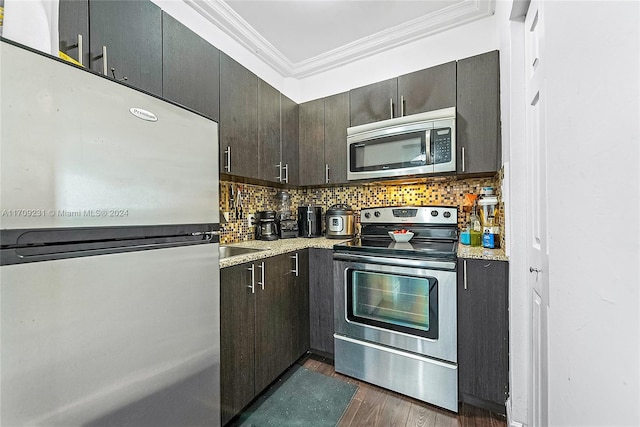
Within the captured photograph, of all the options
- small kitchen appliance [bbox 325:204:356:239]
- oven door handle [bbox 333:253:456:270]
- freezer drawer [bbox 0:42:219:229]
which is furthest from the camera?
small kitchen appliance [bbox 325:204:356:239]

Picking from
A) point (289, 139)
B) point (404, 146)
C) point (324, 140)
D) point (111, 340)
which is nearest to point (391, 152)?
point (404, 146)

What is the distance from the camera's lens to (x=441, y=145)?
188cm

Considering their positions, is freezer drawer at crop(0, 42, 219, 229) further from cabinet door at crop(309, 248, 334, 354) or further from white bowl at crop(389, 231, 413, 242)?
white bowl at crop(389, 231, 413, 242)

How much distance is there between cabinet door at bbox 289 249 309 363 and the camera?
6.43 ft

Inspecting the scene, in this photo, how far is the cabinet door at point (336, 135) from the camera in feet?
7.61

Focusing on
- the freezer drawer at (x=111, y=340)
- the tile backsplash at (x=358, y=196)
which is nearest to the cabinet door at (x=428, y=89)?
the tile backsplash at (x=358, y=196)

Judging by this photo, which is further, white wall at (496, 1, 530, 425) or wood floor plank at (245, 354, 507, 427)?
wood floor plank at (245, 354, 507, 427)

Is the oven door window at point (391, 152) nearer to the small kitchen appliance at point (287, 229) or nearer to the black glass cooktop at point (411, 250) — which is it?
the black glass cooktop at point (411, 250)

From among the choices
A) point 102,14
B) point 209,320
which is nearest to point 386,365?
point 209,320

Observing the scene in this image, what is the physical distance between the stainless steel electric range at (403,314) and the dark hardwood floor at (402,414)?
0.15 feet

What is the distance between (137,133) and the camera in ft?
2.76

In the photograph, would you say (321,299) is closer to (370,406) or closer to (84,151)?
(370,406)

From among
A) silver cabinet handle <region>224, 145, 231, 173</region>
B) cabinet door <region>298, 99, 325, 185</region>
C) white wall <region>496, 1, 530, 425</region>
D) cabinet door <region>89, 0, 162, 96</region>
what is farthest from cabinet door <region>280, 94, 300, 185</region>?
white wall <region>496, 1, 530, 425</region>

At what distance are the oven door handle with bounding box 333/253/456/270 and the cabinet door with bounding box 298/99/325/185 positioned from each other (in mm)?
793
